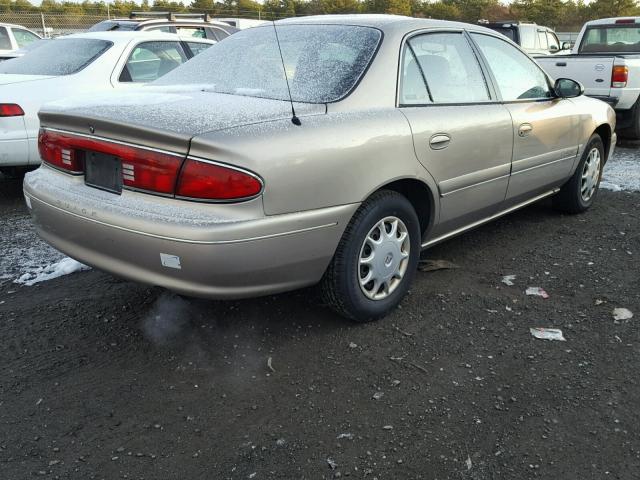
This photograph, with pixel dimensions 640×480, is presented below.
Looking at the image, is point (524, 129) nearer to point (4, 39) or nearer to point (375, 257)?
point (375, 257)

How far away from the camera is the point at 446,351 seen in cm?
303

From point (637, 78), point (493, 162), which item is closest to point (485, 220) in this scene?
point (493, 162)

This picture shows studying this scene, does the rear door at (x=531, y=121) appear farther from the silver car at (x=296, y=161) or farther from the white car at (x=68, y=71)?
the white car at (x=68, y=71)

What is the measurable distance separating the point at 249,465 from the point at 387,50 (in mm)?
2191

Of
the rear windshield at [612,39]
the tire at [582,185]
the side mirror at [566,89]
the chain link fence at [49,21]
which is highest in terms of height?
the chain link fence at [49,21]

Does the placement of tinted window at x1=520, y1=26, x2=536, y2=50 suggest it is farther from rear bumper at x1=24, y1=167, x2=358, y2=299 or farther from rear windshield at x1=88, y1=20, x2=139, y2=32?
rear bumper at x1=24, y1=167, x2=358, y2=299

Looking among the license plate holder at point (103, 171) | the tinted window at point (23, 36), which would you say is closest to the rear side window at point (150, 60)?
the license plate holder at point (103, 171)

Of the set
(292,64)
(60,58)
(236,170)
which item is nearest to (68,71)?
(60,58)

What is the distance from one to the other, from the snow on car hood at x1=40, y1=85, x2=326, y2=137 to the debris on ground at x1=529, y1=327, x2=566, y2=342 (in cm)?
160

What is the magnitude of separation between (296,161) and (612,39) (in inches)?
394

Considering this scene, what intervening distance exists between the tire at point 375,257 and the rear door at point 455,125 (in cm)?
30

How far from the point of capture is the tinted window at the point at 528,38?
14.2 m

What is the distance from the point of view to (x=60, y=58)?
19.8 ft

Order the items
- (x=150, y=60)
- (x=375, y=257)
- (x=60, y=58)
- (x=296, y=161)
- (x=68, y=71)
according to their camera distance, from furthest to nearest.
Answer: (x=150, y=60), (x=60, y=58), (x=68, y=71), (x=375, y=257), (x=296, y=161)
